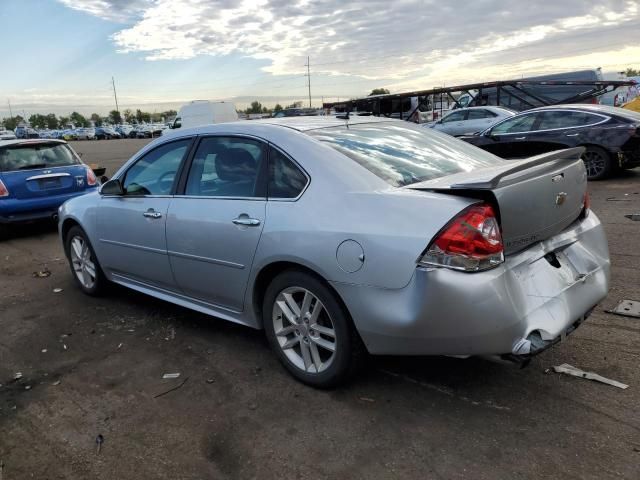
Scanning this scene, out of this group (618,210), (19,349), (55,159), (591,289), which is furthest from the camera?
(55,159)

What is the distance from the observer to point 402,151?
3.48 metres

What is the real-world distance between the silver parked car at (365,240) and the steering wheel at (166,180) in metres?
0.02

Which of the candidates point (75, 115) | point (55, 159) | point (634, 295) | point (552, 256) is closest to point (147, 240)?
point (552, 256)

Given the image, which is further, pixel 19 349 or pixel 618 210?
pixel 618 210

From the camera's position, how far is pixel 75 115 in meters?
140

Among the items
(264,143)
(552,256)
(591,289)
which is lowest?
(591,289)

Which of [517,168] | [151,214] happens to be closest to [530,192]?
[517,168]

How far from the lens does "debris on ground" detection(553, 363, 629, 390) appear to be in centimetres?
307

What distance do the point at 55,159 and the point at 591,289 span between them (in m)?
8.55

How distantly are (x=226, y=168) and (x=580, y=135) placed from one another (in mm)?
8340

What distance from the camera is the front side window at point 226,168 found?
350cm

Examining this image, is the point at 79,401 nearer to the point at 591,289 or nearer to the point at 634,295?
the point at 591,289

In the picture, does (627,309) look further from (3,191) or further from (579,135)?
(3,191)

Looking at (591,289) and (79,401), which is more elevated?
(591,289)
